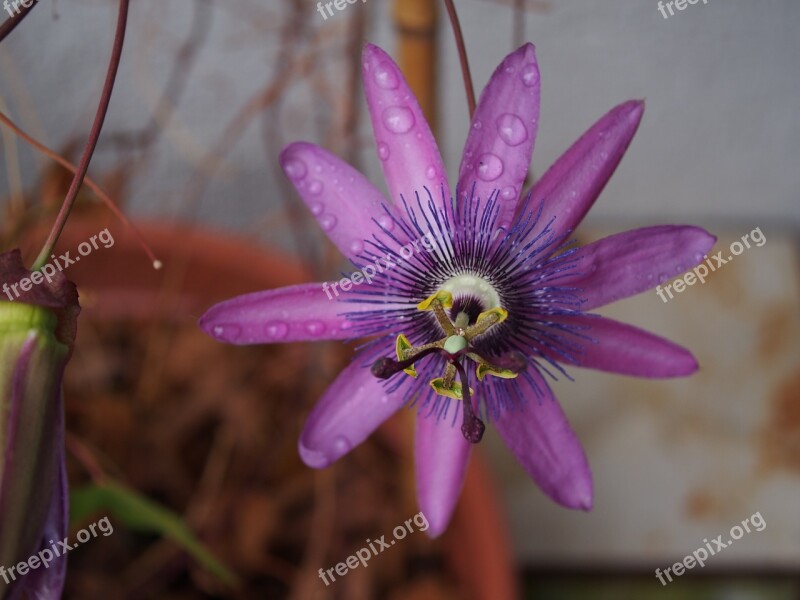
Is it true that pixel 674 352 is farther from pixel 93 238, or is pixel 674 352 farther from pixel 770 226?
pixel 770 226

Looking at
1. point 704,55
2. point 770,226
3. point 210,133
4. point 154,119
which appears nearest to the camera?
point 704,55

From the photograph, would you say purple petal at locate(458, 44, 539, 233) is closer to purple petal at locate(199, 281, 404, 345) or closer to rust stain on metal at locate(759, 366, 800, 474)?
purple petal at locate(199, 281, 404, 345)

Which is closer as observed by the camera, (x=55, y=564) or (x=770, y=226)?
(x=55, y=564)

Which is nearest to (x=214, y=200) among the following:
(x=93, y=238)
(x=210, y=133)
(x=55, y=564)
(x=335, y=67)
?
(x=210, y=133)

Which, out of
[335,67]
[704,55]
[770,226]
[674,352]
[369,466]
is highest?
[335,67]

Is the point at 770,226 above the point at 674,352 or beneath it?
above

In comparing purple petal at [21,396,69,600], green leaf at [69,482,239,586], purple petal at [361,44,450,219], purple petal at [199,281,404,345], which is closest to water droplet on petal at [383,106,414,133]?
purple petal at [361,44,450,219]
